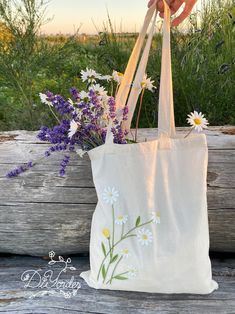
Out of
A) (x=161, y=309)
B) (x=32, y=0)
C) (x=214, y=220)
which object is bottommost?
(x=161, y=309)

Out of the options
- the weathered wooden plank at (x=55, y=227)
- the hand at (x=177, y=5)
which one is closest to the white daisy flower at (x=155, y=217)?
the weathered wooden plank at (x=55, y=227)

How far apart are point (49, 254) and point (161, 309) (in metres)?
0.56

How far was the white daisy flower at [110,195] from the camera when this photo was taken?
1720 mm

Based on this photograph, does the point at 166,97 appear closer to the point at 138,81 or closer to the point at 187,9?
the point at 138,81

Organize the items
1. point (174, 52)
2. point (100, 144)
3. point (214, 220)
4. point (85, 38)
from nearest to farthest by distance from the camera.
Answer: point (100, 144)
point (214, 220)
point (174, 52)
point (85, 38)

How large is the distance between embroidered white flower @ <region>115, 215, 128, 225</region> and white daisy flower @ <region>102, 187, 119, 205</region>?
0.18ft

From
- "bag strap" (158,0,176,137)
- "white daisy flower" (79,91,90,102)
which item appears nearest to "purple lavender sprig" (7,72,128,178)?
"white daisy flower" (79,91,90,102)

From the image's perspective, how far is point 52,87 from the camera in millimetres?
3279

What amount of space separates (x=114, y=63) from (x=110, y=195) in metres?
1.52

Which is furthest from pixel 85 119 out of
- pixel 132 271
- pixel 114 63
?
pixel 114 63

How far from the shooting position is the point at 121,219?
172 cm

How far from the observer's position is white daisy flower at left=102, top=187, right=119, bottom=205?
5.64 feet

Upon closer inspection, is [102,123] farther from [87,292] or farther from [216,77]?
[216,77]

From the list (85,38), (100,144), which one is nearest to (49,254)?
(100,144)
